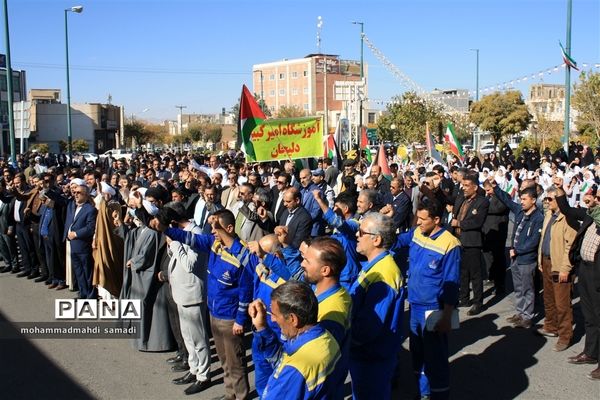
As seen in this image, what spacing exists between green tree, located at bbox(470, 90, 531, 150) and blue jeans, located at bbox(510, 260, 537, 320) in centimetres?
3729

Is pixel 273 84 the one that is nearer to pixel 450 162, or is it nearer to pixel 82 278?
pixel 450 162

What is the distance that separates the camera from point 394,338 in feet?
14.6

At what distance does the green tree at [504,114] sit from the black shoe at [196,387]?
40546mm

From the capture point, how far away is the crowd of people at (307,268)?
376 centimetres

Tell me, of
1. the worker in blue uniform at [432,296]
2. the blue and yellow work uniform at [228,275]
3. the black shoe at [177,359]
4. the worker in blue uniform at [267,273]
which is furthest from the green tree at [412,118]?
the worker in blue uniform at [267,273]

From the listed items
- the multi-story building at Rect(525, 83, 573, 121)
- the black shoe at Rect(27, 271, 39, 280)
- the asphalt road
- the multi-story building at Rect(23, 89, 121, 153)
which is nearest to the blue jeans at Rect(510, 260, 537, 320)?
the asphalt road

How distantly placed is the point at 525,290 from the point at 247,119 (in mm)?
5765

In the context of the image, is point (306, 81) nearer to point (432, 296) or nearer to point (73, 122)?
point (73, 122)

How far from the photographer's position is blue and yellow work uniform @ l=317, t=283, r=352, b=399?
351 centimetres

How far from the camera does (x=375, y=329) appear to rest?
4.29 m

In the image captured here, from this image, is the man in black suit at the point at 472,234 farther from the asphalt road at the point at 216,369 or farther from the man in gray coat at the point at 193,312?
the man in gray coat at the point at 193,312

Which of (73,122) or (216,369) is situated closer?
(216,369)

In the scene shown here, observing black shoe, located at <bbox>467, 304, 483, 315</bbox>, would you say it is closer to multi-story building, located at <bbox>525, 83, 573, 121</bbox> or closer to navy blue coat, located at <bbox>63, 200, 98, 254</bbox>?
navy blue coat, located at <bbox>63, 200, 98, 254</bbox>

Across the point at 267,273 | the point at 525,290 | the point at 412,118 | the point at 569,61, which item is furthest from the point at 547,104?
the point at 267,273
